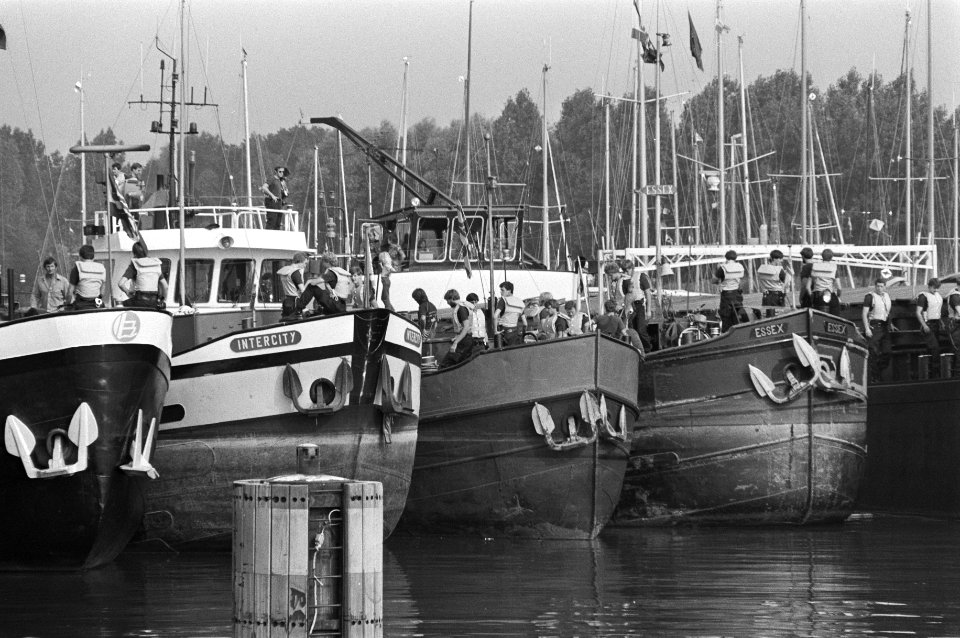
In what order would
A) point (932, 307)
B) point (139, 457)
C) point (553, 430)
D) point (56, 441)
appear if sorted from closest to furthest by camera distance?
point (56, 441)
point (139, 457)
point (553, 430)
point (932, 307)

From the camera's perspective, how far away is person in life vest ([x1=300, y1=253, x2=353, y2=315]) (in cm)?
1862

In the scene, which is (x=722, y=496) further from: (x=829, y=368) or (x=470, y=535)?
(x=470, y=535)

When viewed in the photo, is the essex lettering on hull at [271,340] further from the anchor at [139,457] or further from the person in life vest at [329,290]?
the anchor at [139,457]

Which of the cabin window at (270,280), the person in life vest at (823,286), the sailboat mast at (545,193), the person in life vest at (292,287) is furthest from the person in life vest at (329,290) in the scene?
the sailboat mast at (545,193)

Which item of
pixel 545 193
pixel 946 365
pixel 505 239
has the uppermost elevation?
pixel 545 193

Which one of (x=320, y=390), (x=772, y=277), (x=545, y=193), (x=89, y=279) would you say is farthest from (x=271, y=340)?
(x=545, y=193)

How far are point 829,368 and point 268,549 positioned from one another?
12585mm

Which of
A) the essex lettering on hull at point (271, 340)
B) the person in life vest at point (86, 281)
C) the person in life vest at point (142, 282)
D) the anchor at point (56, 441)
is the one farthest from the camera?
the person in life vest at point (142, 282)

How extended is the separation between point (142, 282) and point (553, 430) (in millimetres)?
5037

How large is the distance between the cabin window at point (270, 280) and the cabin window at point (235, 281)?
220 millimetres

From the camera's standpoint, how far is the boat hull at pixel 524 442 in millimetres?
19109

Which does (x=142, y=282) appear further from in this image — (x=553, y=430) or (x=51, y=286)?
(x=553, y=430)

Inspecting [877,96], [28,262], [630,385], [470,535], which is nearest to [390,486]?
[470,535]

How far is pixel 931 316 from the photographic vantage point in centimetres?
2361
